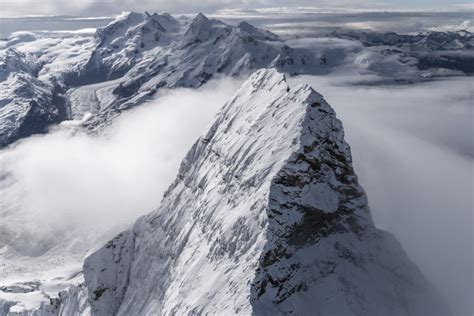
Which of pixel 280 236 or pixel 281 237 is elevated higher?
pixel 280 236

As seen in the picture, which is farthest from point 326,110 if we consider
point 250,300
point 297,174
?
point 250,300

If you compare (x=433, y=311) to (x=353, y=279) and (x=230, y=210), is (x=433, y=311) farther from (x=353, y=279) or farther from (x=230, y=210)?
(x=230, y=210)

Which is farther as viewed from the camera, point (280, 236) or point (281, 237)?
point (281, 237)
